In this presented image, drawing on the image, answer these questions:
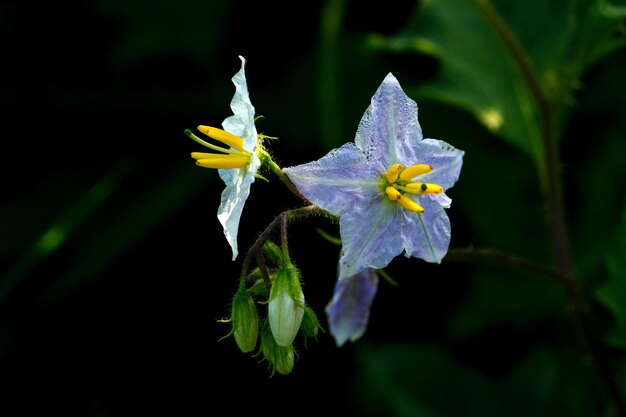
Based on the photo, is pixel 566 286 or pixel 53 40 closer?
pixel 566 286

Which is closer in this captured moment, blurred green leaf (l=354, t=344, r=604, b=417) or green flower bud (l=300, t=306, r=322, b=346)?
green flower bud (l=300, t=306, r=322, b=346)

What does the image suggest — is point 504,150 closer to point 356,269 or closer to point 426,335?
point 426,335

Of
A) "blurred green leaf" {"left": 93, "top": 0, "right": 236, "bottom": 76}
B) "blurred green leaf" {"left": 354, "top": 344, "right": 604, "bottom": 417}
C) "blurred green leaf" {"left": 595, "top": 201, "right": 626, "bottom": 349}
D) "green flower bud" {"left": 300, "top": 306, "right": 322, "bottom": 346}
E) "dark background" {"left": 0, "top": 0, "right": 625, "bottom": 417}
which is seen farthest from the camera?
"blurred green leaf" {"left": 93, "top": 0, "right": 236, "bottom": 76}

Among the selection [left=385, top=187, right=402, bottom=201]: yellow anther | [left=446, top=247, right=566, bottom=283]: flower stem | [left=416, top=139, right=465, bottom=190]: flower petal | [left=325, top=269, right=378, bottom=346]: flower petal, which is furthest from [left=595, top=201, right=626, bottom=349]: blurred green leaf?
[left=385, top=187, right=402, bottom=201]: yellow anther

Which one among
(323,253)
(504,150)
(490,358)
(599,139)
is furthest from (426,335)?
(599,139)

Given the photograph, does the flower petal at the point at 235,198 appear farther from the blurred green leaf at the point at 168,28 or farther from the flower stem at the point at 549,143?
the blurred green leaf at the point at 168,28

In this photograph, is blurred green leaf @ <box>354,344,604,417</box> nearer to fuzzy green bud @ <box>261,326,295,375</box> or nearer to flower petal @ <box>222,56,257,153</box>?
fuzzy green bud @ <box>261,326,295,375</box>

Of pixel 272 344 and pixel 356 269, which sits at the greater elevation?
pixel 356 269
